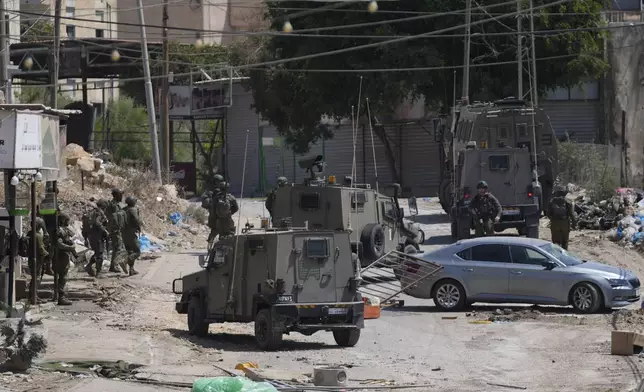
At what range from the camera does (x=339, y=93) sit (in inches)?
1993

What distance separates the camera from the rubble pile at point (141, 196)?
33.2m

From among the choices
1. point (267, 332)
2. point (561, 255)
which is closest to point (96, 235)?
point (267, 332)

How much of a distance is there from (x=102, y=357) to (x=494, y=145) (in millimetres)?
20478

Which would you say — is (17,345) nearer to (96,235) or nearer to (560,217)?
(96,235)

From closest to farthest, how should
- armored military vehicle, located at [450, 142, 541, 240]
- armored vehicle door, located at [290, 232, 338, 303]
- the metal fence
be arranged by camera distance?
armored vehicle door, located at [290, 232, 338, 303]
armored military vehicle, located at [450, 142, 541, 240]
the metal fence

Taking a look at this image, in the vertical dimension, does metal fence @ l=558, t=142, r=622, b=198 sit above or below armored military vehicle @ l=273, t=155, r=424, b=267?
above

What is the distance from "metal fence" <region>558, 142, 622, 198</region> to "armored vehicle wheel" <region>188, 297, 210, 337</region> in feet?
86.0

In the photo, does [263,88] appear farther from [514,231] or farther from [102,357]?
[102,357]

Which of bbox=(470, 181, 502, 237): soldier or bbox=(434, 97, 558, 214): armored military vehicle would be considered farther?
bbox=(434, 97, 558, 214): armored military vehicle

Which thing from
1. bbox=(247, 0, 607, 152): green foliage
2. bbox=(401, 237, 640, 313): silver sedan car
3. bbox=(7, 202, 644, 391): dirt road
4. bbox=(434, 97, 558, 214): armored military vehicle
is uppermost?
bbox=(247, 0, 607, 152): green foliage

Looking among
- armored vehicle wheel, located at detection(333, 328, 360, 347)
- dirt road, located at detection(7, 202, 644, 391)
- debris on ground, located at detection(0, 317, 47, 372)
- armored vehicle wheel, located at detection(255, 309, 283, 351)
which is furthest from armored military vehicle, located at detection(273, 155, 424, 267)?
debris on ground, located at detection(0, 317, 47, 372)

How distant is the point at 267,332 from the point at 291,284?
2.48 feet

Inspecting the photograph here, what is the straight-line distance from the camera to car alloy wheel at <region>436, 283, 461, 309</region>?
74.7 ft

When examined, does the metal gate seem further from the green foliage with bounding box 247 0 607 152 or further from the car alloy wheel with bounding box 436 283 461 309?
the green foliage with bounding box 247 0 607 152
